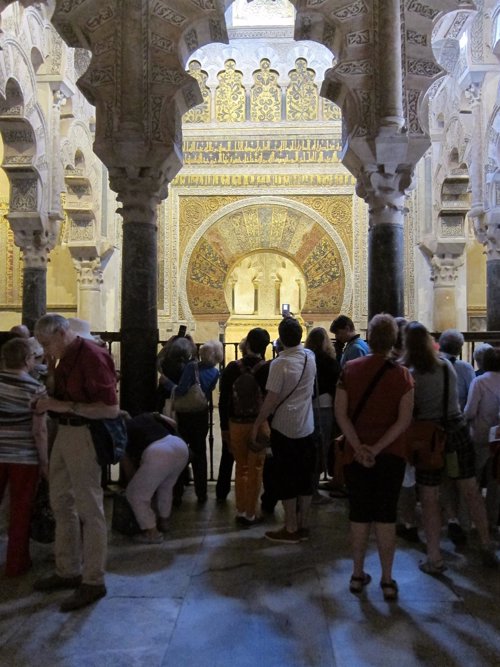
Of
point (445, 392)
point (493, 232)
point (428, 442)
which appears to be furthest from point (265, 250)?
point (428, 442)

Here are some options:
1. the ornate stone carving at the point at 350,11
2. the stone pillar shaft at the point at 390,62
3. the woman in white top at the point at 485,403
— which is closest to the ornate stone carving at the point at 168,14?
the ornate stone carving at the point at 350,11

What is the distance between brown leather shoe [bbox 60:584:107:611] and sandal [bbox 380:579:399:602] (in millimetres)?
1488

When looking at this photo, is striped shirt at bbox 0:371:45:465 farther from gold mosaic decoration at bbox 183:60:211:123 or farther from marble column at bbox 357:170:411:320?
gold mosaic decoration at bbox 183:60:211:123

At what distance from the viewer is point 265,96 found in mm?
14305

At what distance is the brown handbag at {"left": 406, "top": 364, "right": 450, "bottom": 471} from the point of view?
3.51m

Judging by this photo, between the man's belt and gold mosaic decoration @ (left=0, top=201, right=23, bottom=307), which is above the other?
gold mosaic decoration @ (left=0, top=201, right=23, bottom=307)

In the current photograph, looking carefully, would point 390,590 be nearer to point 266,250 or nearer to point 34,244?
point 34,244

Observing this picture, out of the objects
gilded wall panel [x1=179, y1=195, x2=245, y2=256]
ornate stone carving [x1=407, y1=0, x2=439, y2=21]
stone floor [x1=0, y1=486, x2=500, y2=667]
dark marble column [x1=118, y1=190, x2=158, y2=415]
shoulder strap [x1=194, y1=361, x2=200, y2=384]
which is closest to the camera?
stone floor [x1=0, y1=486, x2=500, y2=667]

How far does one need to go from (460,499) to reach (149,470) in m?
2.15

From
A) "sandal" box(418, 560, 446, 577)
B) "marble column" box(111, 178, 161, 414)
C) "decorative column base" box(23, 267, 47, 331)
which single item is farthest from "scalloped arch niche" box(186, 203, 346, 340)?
"sandal" box(418, 560, 446, 577)

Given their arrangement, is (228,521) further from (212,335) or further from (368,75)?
(212,335)

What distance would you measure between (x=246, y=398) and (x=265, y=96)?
1157 centimetres

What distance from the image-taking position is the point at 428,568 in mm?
3607

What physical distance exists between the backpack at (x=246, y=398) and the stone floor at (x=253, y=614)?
891 millimetres
